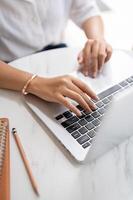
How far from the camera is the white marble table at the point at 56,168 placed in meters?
0.54

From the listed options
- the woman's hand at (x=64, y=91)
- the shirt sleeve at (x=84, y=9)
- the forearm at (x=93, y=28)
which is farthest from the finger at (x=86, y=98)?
the shirt sleeve at (x=84, y=9)

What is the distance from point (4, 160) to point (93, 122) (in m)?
0.21

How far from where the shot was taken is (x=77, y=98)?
707 mm

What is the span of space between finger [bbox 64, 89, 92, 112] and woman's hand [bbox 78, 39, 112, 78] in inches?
5.4

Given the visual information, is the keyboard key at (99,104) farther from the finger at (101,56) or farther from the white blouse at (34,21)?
the white blouse at (34,21)

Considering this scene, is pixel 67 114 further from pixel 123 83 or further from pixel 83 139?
pixel 123 83

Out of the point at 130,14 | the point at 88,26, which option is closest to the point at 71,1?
the point at 88,26

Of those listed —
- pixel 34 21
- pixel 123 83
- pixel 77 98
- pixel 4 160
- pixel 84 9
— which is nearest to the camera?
pixel 4 160

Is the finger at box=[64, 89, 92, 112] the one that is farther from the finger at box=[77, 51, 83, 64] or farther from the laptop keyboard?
the finger at box=[77, 51, 83, 64]

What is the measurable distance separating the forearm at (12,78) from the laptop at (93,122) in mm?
41

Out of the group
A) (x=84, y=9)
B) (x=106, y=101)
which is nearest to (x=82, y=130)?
(x=106, y=101)

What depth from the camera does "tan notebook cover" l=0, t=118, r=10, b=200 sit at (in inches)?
22.0

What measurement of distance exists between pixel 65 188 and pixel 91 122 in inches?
6.7

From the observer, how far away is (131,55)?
3.00 ft
